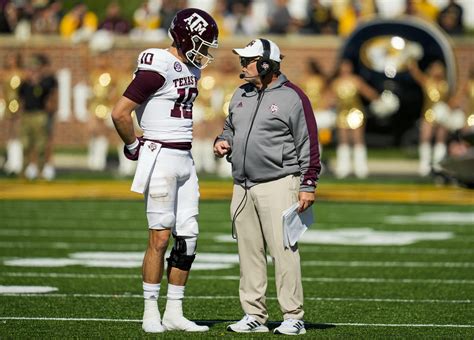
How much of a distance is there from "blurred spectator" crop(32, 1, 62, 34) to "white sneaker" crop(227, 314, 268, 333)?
2070cm

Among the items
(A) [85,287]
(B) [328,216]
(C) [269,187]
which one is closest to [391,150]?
(B) [328,216]

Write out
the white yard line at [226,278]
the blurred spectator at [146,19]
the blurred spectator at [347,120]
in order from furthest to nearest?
the blurred spectator at [146,19], the blurred spectator at [347,120], the white yard line at [226,278]

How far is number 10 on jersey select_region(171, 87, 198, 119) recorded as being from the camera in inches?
300

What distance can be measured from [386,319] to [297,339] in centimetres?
102

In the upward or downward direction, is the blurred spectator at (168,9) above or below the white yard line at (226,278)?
above

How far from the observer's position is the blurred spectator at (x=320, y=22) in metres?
26.9

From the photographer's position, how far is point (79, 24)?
90.3 feet

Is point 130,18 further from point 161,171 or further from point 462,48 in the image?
point 161,171

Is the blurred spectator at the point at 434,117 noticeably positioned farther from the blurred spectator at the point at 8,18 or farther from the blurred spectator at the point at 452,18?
the blurred spectator at the point at 8,18

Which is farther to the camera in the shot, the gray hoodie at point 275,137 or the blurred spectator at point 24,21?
the blurred spectator at point 24,21

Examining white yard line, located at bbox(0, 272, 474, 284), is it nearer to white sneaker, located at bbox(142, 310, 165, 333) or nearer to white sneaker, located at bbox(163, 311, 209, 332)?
white sneaker, located at bbox(163, 311, 209, 332)

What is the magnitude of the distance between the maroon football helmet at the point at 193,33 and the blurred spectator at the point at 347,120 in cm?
1417

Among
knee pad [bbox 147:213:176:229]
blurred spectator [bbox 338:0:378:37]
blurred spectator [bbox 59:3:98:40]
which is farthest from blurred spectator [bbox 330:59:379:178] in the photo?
knee pad [bbox 147:213:176:229]

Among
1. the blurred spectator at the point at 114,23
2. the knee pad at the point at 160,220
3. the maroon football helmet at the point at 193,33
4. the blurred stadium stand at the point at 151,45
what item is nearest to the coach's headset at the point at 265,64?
the maroon football helmet at the point at 193,33
